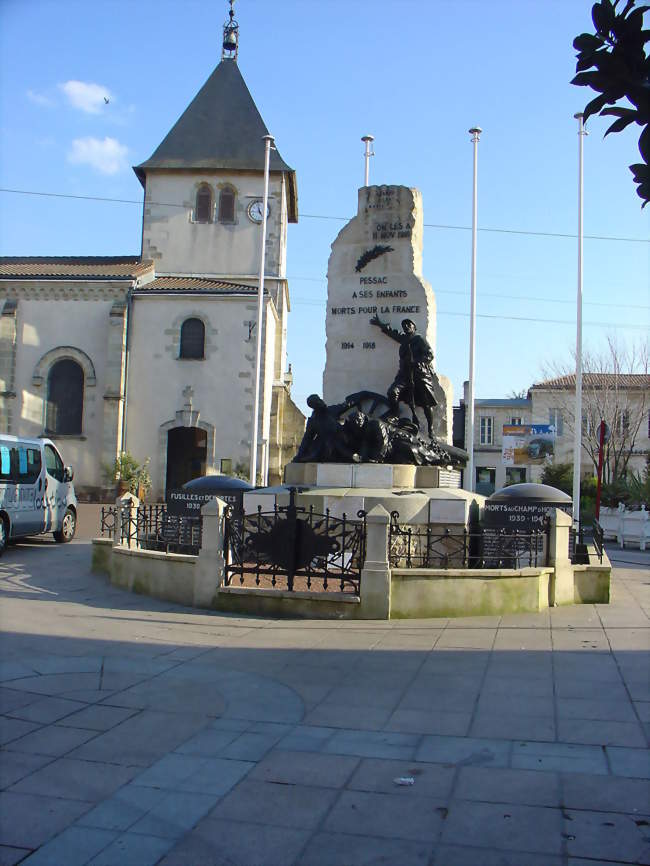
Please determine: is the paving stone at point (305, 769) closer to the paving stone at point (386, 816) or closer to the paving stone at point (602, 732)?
the paving stone at point (386, 816)

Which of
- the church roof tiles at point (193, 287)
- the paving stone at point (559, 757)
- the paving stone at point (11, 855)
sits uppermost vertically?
the church roof tiles at point (193, 287)

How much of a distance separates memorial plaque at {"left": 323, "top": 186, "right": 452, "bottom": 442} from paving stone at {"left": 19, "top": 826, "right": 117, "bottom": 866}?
12.6m

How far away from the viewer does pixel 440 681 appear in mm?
7363

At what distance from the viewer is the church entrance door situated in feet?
132

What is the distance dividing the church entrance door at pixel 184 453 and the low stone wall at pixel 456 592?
100 ft

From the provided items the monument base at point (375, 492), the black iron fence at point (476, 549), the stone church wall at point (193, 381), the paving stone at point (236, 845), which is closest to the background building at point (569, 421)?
the monument base at point (375, 492)

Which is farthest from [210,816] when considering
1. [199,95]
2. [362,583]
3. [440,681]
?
[199,95]

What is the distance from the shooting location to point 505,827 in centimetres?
434

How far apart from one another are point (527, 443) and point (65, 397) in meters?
29.7

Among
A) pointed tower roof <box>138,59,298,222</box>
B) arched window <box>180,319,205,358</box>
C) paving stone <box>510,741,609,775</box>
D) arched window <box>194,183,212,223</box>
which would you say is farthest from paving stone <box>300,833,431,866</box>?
arched window <box>194,183,212,223</box>

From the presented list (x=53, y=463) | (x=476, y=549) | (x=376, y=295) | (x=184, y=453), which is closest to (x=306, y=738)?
(x=476, y=549)

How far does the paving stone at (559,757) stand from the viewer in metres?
5.23

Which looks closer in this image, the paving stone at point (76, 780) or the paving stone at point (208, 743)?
the paving stone at point (76, 780)

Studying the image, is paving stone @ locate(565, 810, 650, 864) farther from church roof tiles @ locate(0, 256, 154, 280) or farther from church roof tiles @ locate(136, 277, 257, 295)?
church roof tiles @ locate(0, 256, 154, 280)
